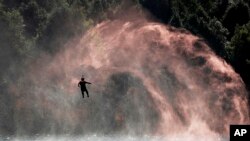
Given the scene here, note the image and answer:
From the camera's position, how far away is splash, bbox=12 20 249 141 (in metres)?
79.9

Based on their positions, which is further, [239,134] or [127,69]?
[127,69]

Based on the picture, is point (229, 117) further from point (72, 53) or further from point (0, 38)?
point (0, 38)

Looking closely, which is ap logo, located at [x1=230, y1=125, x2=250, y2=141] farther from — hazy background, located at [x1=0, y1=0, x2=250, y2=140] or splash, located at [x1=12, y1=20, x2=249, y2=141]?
hazy background, located at [x1=0, y1=0, x2=250, y2=140]

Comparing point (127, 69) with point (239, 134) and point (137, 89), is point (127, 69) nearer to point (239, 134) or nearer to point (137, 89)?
point (137, 89)

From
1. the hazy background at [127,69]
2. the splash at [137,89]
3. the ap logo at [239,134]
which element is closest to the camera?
the ap logo at [239,134]

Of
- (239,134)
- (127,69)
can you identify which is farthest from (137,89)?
(239,134)

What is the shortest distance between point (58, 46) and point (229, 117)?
4846cm

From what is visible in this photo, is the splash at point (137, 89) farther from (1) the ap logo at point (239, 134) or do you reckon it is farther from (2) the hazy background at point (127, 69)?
(1) the ap logo at point (239, 134)

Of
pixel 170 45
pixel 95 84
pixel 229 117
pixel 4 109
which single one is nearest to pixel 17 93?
pixel 4 109

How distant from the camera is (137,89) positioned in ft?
303

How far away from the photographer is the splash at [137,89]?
7988cm

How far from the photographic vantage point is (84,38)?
385ft

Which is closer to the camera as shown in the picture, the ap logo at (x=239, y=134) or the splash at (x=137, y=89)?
the ap logo at (x=239, y=134)

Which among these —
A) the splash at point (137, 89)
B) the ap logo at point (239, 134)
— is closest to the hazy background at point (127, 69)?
the splash at point (137, 89)
